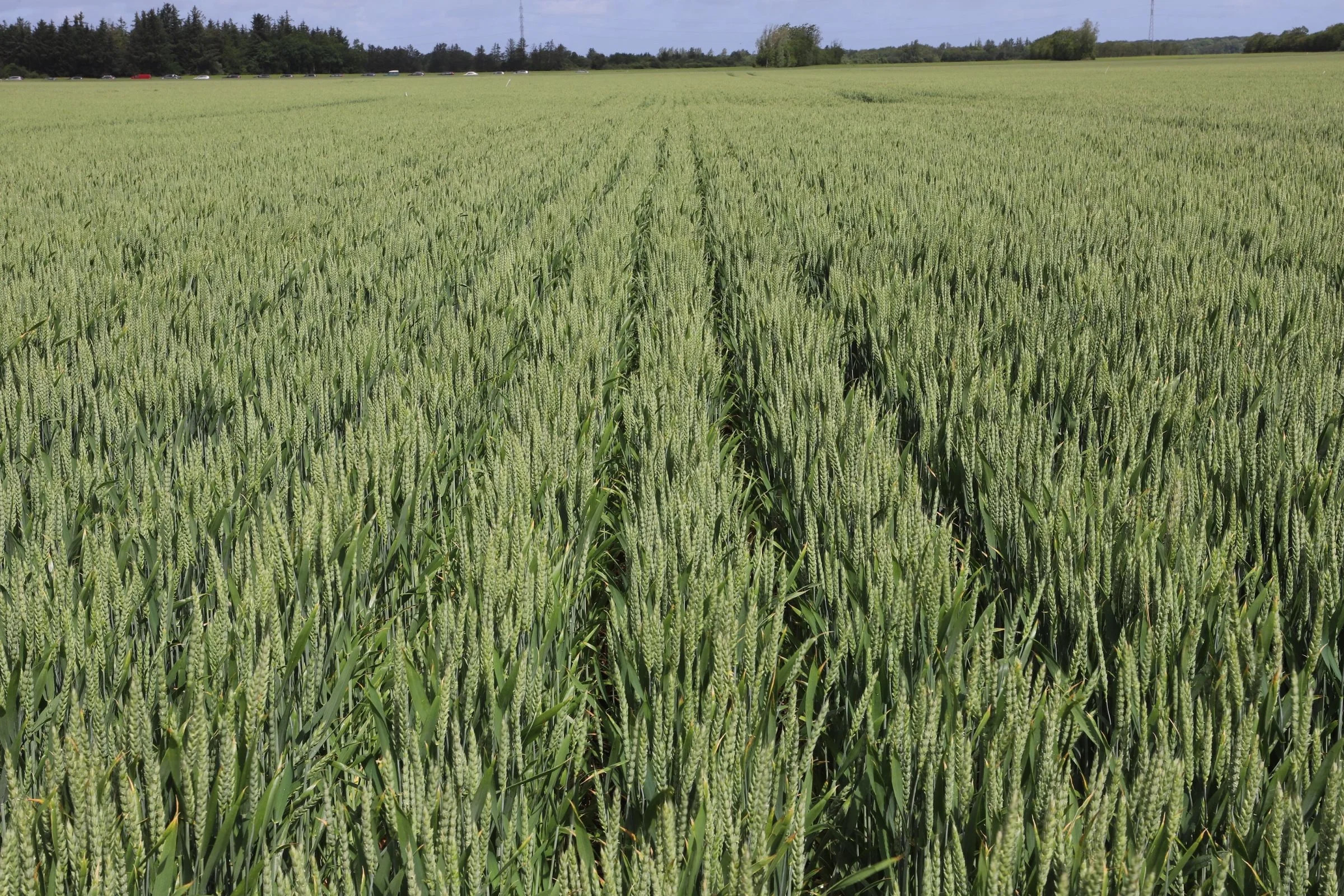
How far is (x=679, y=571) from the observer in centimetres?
164

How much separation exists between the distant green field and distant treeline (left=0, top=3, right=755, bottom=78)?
87.2 meters

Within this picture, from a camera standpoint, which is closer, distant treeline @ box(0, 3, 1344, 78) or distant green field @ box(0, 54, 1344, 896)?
distant green field @ box(0, 54, 1344, 896)

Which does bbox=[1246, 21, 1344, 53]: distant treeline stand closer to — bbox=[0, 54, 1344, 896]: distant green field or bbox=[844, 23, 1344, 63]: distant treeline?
bbox=[844, 23, 1344, 63]: distant treeline

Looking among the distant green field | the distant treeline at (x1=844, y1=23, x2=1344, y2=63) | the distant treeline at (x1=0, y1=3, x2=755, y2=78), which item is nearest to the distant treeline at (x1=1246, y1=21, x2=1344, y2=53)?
the distant treeline at (x1=844, y1=23, x2=1344, y2=63)

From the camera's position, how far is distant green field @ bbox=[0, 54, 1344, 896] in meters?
1.03

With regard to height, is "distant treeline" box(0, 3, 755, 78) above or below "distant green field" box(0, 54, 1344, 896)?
above

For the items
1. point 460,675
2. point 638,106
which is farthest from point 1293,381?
point 638,106

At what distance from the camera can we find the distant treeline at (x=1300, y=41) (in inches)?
2562

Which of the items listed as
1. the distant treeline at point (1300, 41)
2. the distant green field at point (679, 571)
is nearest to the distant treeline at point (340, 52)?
the distant treeline at point (1300, 41)

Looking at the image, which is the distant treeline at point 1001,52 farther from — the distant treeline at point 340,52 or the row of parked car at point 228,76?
the row of parked car at point 228,76

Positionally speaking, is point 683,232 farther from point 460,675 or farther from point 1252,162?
point 1252,162

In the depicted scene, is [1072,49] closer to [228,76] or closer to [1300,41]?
[1300,41]

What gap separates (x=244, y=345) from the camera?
9.87ft

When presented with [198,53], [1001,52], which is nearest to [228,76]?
[198,53]
